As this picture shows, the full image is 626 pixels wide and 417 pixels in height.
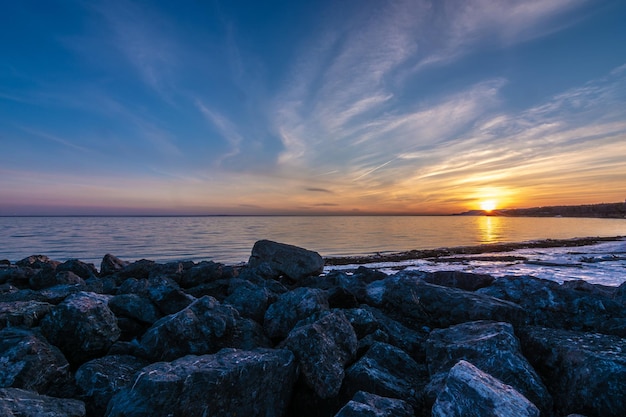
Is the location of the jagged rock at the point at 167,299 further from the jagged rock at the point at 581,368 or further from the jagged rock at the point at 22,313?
the jagged rock at the point at 581,368

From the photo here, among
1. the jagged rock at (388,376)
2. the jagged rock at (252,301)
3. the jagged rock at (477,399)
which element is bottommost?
the jagged rock at (388,376)

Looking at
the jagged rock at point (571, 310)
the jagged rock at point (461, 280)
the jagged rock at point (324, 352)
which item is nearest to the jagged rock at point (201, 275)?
the jagged rock at point (461, 280)

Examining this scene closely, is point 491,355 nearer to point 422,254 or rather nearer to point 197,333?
point 197,333

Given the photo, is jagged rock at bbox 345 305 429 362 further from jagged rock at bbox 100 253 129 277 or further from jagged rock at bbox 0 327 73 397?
jagged rock at bbox 100 253 129 277

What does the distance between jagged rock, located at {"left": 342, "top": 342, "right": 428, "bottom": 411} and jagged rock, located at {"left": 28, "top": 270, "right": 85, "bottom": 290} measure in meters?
9.52

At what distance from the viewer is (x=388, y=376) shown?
4156mm

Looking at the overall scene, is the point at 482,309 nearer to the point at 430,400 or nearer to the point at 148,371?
the point at 430,400

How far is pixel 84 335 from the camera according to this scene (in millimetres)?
4785

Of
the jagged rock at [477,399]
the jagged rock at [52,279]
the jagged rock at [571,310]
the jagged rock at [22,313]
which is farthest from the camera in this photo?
the jagged rock at [52,279]

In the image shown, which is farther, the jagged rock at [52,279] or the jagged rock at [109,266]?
the jagged rock at [109,266]

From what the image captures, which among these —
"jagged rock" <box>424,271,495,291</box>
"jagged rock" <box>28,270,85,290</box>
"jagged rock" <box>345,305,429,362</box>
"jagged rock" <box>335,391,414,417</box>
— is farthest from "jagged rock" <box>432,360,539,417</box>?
"jagged rock" <box>28,270,85,290</box>

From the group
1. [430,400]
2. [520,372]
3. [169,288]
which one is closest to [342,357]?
[430,400]

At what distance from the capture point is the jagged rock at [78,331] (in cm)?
473

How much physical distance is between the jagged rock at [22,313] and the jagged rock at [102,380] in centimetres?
195
